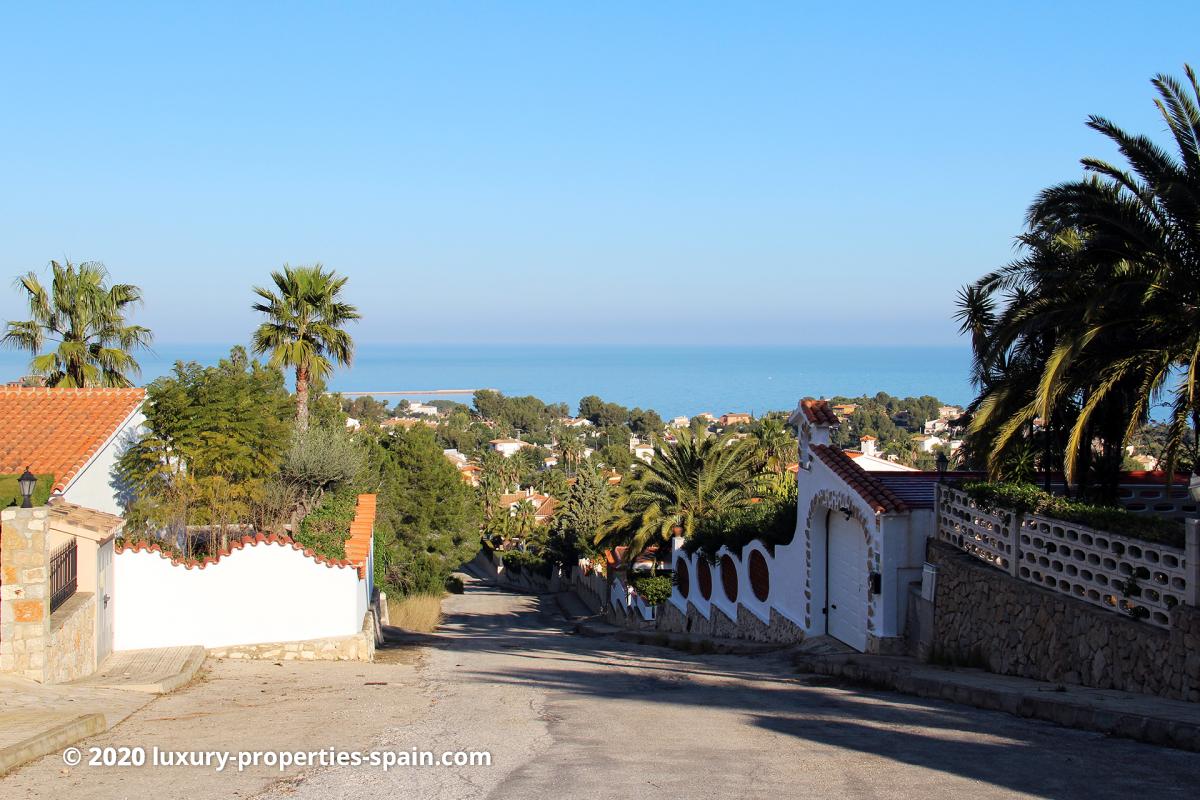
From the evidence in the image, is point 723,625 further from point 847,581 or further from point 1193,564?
point 1193,564

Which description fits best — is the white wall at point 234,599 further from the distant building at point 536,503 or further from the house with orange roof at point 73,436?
the distant building at point 536,503

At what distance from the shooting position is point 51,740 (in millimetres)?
9125

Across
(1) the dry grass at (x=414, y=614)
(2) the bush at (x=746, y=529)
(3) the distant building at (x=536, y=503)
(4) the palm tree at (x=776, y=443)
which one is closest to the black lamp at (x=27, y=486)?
(2) the bush at (x=746, y=529)

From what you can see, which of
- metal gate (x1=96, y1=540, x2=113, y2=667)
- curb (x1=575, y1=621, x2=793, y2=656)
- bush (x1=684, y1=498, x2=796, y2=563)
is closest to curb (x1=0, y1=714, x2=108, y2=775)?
metal gate (x1=96, y1=540, x2=113, y2=667)

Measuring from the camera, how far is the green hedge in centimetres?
1177

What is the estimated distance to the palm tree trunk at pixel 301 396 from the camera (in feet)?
104

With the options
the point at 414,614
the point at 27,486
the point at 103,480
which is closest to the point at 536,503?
the point at 414,614

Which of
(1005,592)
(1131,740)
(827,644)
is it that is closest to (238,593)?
(827,644)

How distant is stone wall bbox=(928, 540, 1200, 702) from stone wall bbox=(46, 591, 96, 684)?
39.0 ft

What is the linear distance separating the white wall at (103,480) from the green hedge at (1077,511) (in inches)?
658

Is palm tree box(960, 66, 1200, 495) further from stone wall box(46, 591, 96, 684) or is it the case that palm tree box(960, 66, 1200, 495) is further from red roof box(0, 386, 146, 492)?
red roof box(0, 386, 146, 492)

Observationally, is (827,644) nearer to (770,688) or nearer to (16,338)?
(770,688)

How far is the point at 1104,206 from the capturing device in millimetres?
14219

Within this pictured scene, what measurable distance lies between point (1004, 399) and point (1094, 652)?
16.4 feet
